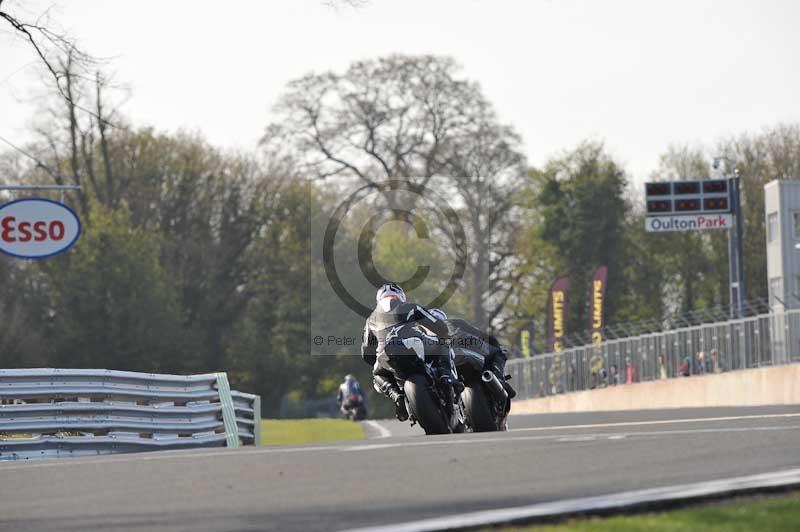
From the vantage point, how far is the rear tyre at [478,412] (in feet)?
50.9

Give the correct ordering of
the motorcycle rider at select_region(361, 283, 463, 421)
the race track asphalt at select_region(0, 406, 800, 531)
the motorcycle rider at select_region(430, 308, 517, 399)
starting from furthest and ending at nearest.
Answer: the motorcycle rider at select_region(430, 308, 517, 399)
the motorcycle rider at select_region(361, 283, 463, 421)
the race track asphalt at select_region(0, 406, 800, 531)

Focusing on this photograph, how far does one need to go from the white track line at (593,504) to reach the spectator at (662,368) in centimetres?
3453

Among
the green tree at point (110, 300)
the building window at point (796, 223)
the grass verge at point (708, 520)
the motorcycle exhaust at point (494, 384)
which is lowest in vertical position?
the grass verge at point (708, 520)

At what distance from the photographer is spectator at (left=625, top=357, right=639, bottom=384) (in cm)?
4534

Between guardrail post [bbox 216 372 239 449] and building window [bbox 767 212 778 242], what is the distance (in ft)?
135

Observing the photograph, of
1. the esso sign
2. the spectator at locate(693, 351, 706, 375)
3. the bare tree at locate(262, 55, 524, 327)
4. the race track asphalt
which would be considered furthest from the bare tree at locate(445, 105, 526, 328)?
the race track asphalt

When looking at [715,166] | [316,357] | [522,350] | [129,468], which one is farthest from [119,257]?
[129,468]

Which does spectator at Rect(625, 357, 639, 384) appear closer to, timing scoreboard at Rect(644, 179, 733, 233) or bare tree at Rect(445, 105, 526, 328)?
timing scoreboard at Rect(644, 179, 733, 233)

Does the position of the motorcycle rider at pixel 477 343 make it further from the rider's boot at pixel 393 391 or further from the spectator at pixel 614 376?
the spectator at pixel 614 376

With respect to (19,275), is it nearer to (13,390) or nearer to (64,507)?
(13,390)

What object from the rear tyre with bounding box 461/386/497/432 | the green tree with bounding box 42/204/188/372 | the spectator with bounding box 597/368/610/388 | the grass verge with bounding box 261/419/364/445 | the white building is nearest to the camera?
the rear tyre with bounding box 461/386/497/432

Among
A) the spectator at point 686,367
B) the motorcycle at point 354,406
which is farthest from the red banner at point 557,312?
the motorcycle at point 354,406

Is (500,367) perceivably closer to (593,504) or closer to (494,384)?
(494,384)

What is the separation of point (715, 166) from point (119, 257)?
2033 centimetres
